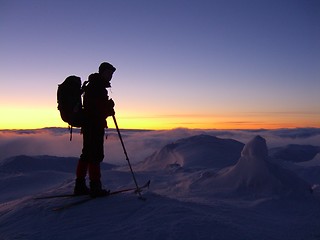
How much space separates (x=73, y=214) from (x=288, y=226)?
374 centimetres

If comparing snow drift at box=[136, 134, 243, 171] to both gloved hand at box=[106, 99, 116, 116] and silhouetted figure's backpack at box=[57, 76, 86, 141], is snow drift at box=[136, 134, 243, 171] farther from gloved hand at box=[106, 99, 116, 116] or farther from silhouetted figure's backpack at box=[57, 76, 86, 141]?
silhouetted figure's backpack at box=[57, 76, 86, 141]

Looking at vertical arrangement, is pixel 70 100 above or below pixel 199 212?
above

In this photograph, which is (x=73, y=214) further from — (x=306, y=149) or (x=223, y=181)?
(x=306, y=149)

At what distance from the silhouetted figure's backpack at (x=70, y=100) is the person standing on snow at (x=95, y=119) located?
19cm

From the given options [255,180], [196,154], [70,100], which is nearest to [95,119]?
[70,100]

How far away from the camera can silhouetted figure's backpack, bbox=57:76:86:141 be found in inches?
250

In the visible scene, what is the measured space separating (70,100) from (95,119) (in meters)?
0.58

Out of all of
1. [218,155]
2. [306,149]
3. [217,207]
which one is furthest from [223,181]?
[306,149]

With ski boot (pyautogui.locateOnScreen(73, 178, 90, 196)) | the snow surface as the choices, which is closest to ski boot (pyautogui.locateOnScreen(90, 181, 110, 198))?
the snow surface

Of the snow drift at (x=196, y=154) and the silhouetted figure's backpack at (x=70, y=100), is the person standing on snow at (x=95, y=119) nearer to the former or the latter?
the silhouetted figure's backpack at (x=70, y=100)

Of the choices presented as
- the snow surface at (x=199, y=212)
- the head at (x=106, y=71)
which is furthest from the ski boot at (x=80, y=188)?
the head at (x=106, y=71)

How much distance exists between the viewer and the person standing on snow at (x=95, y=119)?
21.3 feet

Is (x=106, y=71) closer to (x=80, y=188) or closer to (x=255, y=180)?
(x=80, y=188)

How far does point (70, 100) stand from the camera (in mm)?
6371
